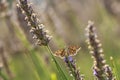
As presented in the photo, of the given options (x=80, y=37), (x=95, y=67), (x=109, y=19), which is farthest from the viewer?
(x=80, y=37)

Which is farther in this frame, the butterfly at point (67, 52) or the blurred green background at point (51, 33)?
the blurred green background at point (51, 33)

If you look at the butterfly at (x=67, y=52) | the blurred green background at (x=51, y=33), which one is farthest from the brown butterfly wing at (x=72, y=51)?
the blurred green background at (x=51, y=33)

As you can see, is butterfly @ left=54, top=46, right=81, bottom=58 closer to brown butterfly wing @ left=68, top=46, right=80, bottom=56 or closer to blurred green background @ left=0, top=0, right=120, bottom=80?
brown butterfly wing @ left=68, top=46, right=80, bottom=56

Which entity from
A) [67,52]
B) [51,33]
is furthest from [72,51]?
[51,33]

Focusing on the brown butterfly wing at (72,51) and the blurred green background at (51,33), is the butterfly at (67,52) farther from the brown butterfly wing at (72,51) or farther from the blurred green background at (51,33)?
the blurred green background at (51,33)

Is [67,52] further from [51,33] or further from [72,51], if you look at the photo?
[51,33]

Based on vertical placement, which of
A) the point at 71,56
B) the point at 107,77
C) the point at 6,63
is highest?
the point at 6,63

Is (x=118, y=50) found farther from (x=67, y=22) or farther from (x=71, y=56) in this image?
(x=71, y=56)

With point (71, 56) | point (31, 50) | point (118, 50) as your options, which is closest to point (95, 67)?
point (71, 56)
